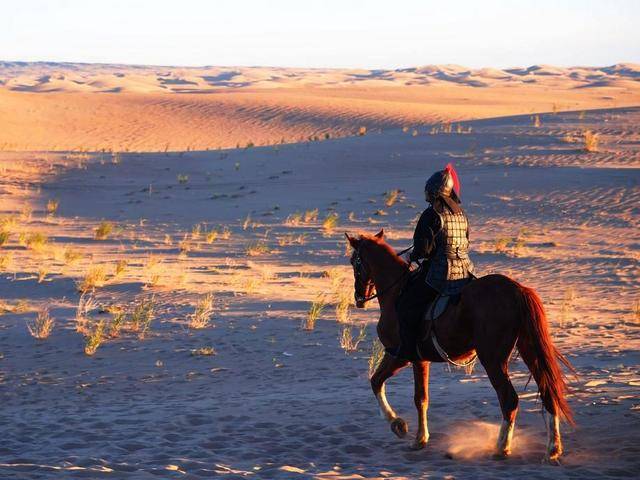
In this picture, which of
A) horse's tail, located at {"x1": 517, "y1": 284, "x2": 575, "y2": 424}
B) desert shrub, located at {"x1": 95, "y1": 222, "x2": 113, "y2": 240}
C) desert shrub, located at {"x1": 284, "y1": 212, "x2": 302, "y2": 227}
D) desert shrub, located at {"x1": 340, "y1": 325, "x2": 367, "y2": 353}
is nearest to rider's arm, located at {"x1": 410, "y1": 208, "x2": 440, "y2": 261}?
horse's tail, located at {"x1": 517, "y1": 284, "x2": 575, "y2": 424}

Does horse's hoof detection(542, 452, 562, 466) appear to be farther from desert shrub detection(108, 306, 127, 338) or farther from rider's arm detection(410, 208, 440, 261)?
desert shrub detection(108, 306, 127, 338)

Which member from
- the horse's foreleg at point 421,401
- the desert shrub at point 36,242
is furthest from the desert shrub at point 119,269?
the horse's foreleg at point 421,401

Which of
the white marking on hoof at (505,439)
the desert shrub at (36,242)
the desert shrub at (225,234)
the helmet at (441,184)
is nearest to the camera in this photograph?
the white marking on hoof at (505,439)

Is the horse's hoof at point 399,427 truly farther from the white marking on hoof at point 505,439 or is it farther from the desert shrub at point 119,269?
the desert shrub at point 119,269

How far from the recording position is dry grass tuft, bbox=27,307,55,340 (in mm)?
12048

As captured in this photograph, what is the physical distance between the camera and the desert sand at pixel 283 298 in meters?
7.37

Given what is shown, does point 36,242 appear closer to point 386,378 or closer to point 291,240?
point 291,240

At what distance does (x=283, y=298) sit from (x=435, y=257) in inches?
310

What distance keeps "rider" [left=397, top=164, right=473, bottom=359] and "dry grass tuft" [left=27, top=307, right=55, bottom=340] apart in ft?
20.5

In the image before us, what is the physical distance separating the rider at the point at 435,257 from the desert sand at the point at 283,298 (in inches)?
44.5

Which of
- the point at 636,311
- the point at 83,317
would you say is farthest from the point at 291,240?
the point at 636,311

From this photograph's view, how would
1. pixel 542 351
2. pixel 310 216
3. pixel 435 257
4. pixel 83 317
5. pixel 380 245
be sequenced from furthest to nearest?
1. pixel 310 216
2. pixel 83 317
3. pixel 380 245
4. pixel 435 257
5. pixel 542 351

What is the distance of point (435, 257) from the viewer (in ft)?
23.3

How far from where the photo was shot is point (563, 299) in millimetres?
14562
